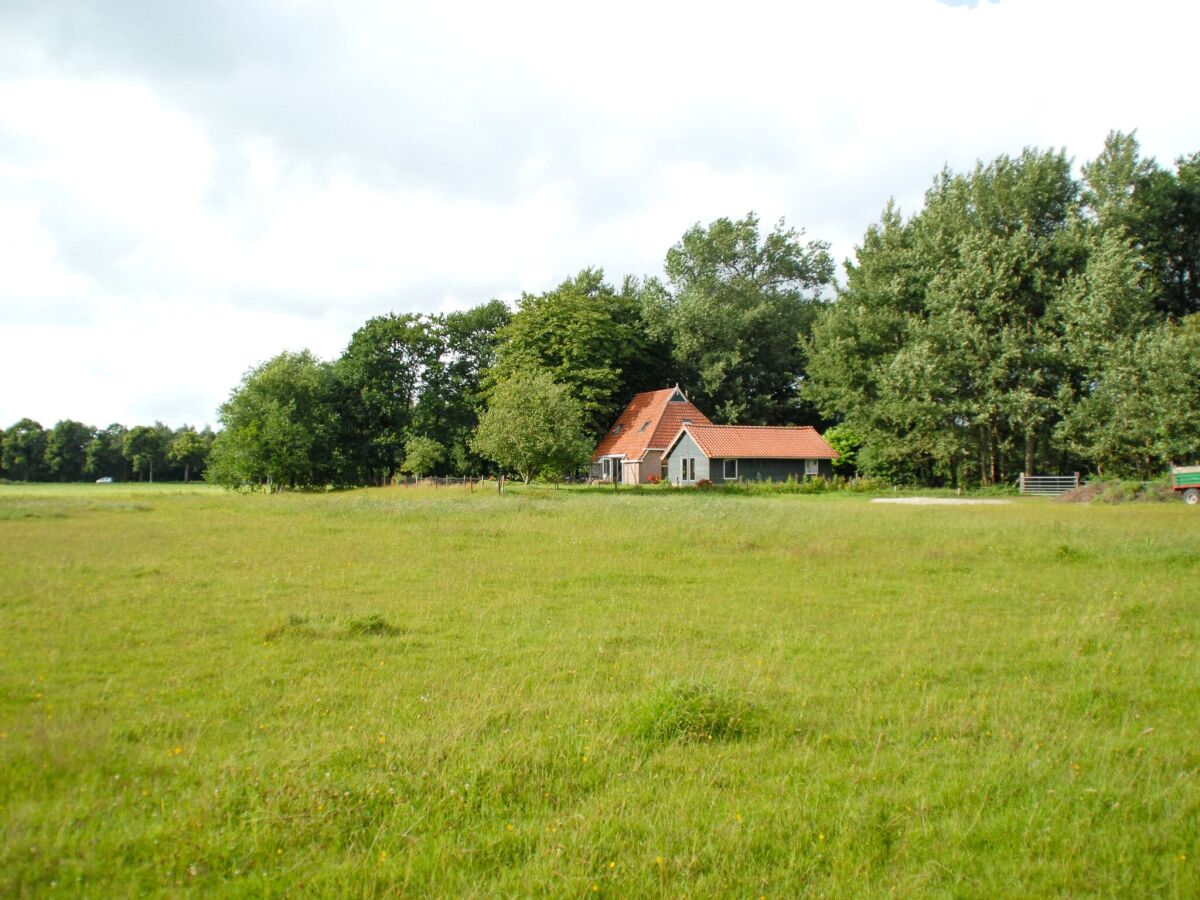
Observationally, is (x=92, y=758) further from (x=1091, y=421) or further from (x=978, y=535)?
(x=1091, y=421)

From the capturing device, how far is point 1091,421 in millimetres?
39906

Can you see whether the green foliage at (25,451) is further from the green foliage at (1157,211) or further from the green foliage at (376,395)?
the green foliage at (1157,211)

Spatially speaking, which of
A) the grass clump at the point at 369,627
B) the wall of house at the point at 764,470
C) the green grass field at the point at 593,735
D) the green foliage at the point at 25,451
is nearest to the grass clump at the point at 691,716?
the green grass field at the point at 593,735

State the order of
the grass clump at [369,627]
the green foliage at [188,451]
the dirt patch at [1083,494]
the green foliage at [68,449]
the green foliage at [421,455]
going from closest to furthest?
the grass clump at [369,627]
the dirt patch at [1083,494]
the green foliage at [421,455]
the green foliage at [68,449]
the green foliage at [188,451]

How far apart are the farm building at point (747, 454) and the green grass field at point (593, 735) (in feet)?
129

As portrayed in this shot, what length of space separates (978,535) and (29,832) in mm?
19893

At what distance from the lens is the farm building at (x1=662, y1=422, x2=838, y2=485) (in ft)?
174

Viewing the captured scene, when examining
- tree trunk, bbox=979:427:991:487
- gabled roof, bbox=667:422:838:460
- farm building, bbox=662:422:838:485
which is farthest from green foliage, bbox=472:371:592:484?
tree trunk, bbox=979:427:991:487

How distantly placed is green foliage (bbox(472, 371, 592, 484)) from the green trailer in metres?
29.7

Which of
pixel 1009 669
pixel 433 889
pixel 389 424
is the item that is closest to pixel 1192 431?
pixel 1009 669

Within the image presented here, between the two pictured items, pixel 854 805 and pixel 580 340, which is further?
pixel 580 340

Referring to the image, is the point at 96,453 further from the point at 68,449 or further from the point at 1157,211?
the point at 1157,211

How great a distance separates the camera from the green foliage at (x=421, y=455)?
187 feet

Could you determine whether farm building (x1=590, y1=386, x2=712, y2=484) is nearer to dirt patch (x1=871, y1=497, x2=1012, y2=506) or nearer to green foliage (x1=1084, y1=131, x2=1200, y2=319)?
dirt patch (x1=871, y1=497, x2=1012, y2=506)
